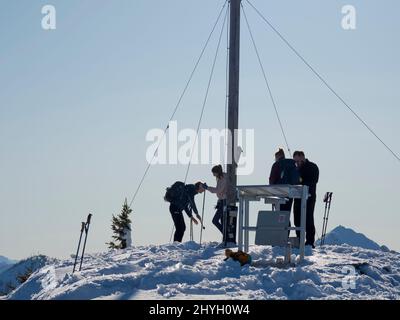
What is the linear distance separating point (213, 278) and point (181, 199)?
6.61 meters

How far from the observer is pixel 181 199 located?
1931 centimetres

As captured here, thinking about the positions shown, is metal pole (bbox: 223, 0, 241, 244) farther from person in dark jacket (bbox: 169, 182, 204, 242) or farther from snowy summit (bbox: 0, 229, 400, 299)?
snowy summit (bbox: 0, 229, 400, 299)

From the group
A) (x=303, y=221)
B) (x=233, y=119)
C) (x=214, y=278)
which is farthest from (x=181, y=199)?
(x=214, y=278)

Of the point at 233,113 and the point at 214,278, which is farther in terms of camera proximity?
the point at 233,113

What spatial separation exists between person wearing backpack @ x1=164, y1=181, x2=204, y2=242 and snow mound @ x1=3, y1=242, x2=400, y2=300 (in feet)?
10.3

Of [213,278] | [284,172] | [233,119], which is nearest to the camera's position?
[213,278]

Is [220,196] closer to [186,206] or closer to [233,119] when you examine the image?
[186,206]

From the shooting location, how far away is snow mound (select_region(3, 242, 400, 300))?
38.1ft

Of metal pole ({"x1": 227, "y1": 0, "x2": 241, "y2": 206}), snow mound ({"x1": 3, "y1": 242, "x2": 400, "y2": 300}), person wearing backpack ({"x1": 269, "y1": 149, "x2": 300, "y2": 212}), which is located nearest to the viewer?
snow mound ({"x1": 3, "y1": 242, "x2": 400, "y2": 300})

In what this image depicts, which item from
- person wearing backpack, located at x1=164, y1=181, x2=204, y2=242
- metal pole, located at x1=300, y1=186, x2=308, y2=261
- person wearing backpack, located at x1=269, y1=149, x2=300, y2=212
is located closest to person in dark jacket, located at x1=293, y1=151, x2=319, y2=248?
person wearing backpack, located at x1=269, y1=149, x2=300, y2=212
